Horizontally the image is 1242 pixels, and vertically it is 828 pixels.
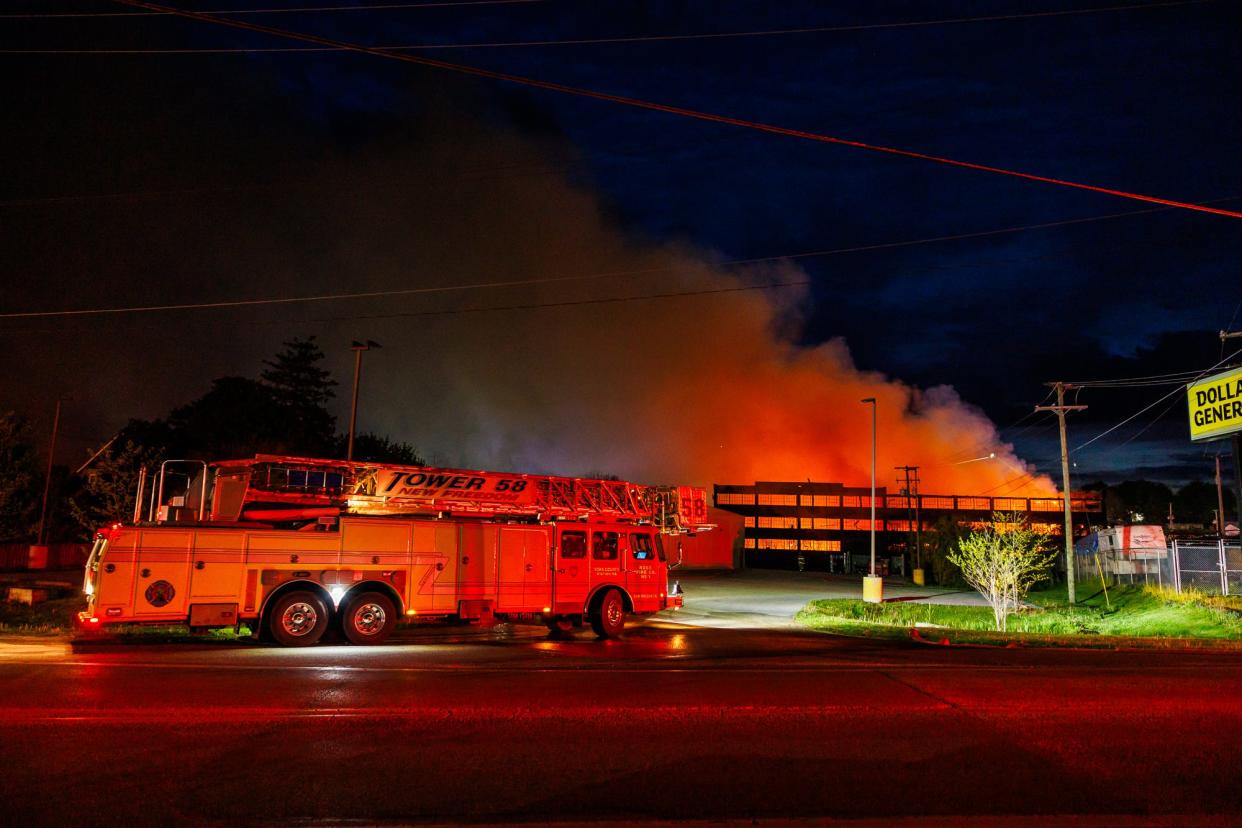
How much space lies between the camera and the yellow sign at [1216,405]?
846 inches

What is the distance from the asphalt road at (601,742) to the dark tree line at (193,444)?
27.2 m

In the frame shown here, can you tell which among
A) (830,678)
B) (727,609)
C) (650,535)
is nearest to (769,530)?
(727,609)

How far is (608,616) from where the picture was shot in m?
18.0

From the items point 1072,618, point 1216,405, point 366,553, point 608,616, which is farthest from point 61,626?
point 1072,618

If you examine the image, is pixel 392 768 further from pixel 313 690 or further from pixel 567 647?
pixel 567 647

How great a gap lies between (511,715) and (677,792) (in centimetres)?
283

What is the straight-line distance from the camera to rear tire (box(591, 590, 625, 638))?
58.9ft

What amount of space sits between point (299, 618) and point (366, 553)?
5.22 feet

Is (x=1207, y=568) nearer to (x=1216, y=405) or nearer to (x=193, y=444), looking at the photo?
(x=1216, y=405)

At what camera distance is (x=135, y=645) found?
49.0 ft

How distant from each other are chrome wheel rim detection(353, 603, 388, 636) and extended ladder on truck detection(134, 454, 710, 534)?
1799mm

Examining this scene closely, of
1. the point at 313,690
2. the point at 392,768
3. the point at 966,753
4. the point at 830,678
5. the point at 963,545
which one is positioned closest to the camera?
the point at 392,768

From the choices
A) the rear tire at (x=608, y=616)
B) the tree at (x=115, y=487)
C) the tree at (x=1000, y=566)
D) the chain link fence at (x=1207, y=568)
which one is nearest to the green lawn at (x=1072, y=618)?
the tree at (x=1000, y=566)

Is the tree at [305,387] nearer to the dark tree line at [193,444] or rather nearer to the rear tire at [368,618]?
the dark tree line at [193,444]
